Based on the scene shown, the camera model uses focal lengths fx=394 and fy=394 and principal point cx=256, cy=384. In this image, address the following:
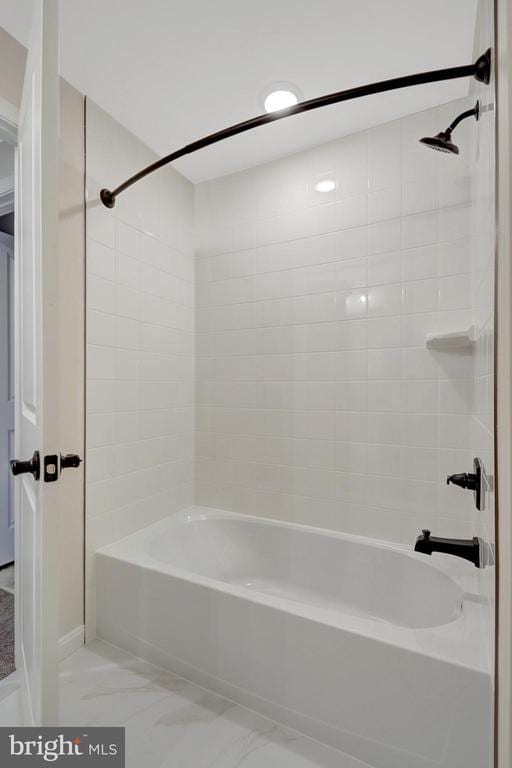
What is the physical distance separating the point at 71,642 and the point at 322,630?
114 cm

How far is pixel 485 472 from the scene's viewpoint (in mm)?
958

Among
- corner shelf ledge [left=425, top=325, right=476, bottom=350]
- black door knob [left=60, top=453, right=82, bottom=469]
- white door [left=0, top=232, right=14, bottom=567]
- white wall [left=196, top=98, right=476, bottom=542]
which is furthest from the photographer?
white door [left=0, top=232, right=14, bottom=567]

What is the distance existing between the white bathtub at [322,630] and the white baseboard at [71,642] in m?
0.08

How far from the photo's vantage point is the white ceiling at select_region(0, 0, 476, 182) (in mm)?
1341

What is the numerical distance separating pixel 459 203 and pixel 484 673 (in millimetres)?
1723

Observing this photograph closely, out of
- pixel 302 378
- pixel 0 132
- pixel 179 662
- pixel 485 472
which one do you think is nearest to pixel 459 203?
pixel 302 378

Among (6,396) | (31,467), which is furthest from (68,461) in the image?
(6,396)

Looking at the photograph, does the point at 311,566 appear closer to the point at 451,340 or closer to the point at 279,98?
the point at 451,340

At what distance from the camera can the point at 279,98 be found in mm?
1738

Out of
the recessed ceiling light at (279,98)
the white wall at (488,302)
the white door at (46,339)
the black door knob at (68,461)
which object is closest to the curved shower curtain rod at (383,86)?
the white wall at (488,302)

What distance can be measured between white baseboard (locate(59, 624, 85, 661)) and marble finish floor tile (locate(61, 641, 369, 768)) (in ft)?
0.14

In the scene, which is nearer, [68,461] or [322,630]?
[68,461]

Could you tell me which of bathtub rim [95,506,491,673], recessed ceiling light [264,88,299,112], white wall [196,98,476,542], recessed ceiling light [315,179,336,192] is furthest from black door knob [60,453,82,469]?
recessed ceiling light [315,179,336,192]

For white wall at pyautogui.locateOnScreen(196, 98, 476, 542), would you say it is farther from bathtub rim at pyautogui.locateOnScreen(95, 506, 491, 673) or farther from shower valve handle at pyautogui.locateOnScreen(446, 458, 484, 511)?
shower valve handle at pyautogui.locateOnScreen(446, 458, 484, 511)
